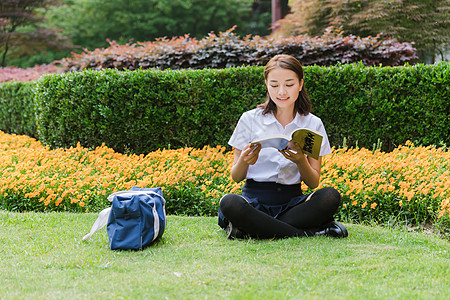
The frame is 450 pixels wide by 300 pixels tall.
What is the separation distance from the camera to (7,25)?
15.6 m

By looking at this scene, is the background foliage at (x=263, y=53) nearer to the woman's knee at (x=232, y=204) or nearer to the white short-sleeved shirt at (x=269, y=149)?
A: the white short-sleeved shirt at (x=269, y=149)

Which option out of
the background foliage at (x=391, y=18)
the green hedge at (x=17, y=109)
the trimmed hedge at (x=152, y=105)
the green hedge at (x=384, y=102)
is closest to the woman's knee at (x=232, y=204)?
the trimmed hedge at (x=152, y=105)

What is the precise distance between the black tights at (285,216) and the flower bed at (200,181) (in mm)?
620

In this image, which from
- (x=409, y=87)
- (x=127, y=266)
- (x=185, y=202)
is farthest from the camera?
(x=409, y=87)

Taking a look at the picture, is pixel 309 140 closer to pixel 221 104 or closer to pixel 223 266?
pixel 223 266

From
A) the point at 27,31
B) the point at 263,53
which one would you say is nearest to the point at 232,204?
the point at 263,53

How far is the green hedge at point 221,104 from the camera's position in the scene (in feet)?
18.3

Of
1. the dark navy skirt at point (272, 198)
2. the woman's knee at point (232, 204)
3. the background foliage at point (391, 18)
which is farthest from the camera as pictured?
the background foliage at point (391, 18)

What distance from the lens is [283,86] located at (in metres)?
3.20

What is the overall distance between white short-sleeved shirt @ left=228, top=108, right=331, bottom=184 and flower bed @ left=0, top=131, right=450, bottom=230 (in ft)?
2.47

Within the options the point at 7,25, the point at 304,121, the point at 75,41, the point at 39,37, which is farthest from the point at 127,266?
the point at 75,41

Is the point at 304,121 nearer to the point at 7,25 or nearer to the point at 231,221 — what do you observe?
the point at 231,221

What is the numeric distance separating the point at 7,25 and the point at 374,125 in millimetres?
13895

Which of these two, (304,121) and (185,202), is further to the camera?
(185,202)
